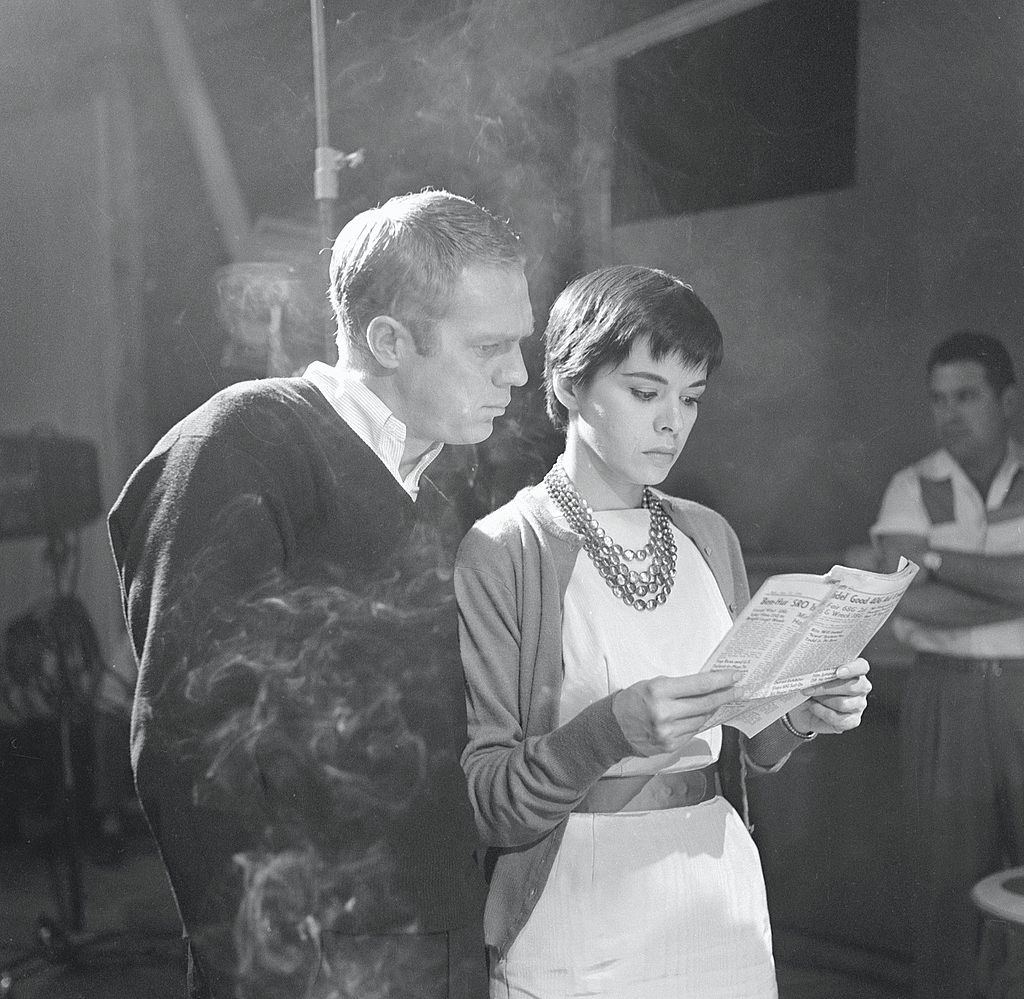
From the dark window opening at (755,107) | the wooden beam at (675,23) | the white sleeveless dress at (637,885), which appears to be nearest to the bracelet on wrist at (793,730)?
the white sleeveless dress at (637,885)

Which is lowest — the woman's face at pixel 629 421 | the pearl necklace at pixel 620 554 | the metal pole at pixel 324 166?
the pearl necklace at pixel 620 554

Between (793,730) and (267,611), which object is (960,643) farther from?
(267,611)

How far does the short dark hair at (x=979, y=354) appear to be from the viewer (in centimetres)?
187

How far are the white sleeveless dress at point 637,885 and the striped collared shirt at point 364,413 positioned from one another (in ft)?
0.93

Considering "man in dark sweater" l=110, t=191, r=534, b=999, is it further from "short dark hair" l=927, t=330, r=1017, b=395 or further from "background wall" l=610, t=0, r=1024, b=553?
"short dark hair" l=927, t=330, r=1017, b=395

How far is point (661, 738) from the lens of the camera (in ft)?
4.09

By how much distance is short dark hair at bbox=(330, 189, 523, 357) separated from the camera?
1390 millimetres

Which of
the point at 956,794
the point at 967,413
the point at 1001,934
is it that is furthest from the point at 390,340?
the point at 1001,934

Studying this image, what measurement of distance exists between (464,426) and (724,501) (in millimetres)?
609

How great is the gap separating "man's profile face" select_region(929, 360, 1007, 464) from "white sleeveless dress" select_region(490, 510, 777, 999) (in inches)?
27.0

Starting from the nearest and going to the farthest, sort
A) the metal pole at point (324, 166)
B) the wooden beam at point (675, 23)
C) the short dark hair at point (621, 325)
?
1. the short dark hair at point (621, 325)
2. the metal pole at point (324, 166)
3. the wooden beam at point (675, 23)

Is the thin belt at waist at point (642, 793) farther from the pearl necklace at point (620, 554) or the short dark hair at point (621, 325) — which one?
the short dark hair at point (621, 325)

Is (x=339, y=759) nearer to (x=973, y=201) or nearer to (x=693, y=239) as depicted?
(x=693, y=239)

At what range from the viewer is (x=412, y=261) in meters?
1.39
